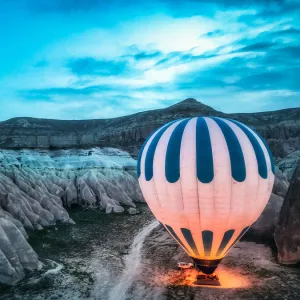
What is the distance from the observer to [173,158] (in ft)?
49.8

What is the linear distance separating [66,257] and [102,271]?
10.6 ft

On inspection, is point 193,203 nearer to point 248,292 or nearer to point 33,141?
point 248,292

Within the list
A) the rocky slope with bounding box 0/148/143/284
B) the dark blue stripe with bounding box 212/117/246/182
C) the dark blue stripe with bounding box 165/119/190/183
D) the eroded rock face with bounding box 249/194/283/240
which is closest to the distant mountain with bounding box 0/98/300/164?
the rocky slope with bounding box 0/148/143/284

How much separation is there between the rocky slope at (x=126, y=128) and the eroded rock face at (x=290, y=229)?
197 ft

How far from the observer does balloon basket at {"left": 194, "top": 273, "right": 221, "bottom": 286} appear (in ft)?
53.0

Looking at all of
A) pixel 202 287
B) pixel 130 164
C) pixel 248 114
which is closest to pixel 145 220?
pixel 202 287

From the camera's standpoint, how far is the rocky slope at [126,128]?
88688mm

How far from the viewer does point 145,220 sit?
31.6m

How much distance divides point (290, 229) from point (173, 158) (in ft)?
26.2

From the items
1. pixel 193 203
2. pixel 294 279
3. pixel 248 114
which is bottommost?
pixel 294 279

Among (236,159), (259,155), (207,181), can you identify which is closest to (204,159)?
(207,181)

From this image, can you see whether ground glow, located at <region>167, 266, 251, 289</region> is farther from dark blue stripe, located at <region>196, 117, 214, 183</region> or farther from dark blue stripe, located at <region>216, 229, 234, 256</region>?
dark blue stripe, located at <region>196, 117, 214, 183</region>

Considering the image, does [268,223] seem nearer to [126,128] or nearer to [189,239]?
[189,239]

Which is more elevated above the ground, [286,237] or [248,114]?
[248,114]
